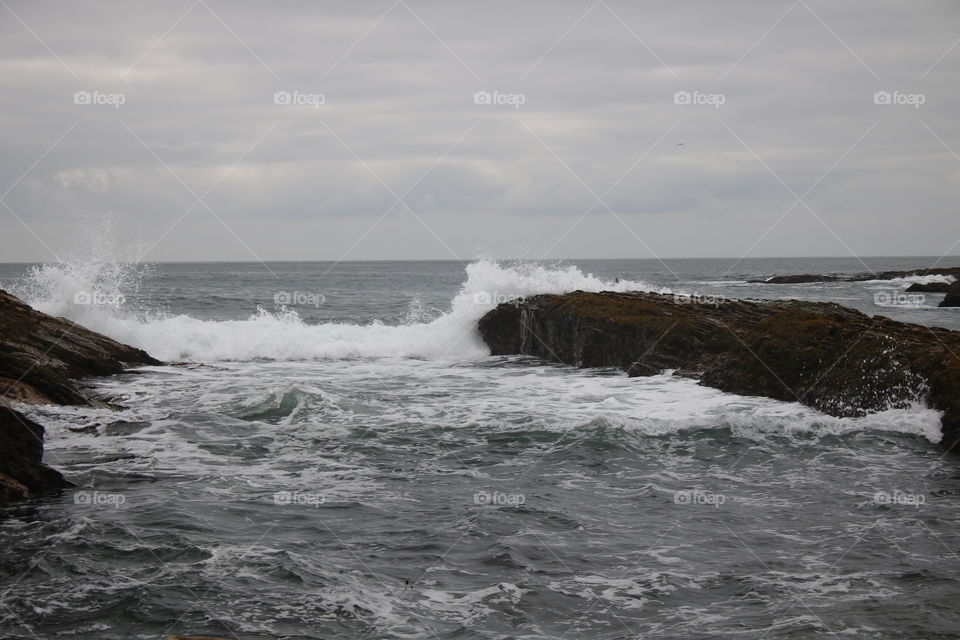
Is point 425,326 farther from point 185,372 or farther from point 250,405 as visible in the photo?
point 250,405

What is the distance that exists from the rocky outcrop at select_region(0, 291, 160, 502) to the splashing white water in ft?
11.4

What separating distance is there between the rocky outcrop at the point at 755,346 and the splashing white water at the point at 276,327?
1.26 metres

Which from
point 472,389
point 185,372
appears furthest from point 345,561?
point 185,372

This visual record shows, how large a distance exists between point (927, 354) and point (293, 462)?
9.59m

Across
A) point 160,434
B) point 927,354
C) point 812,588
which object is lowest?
point 812,588

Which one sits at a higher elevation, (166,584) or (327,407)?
(327,407)

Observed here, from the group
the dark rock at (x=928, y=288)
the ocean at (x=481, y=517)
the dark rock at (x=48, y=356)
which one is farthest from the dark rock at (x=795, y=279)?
the dark rock at (x=48, y=356)

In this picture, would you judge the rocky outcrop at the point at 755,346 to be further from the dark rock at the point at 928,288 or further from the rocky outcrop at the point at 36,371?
the dark rock at the point at 928,288

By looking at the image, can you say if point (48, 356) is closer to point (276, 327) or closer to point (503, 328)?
point (276, 327)

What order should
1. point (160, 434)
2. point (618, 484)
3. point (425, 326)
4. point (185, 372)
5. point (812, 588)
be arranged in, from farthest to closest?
point (425, 326) → point (185, 372) → point (160, 434) → point (618, 484) → point (812, 588)

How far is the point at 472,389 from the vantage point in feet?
54.0

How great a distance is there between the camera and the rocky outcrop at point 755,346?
40.9 ft

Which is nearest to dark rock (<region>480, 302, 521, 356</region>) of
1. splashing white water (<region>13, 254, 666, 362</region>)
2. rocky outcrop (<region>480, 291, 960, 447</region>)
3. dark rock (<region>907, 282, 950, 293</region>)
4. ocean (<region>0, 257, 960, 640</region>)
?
rocky outcrop (<region>480, 291, 960, 447</region>)

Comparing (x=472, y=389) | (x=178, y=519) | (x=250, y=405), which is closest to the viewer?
(x=178, y=519)
